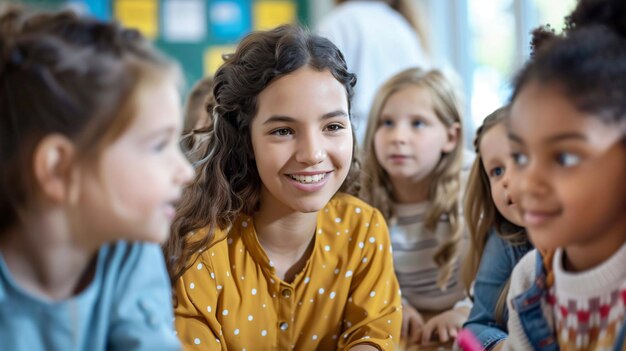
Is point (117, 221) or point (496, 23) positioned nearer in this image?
point (117, 221)

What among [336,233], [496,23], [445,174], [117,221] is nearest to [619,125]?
[117,221]

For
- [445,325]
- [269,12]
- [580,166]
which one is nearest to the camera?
[580,166]

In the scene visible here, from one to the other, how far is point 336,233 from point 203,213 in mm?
267

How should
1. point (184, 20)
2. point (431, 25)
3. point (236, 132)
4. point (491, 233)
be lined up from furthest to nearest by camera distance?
point (184, 20) → point (431, 25) → point (491, 233) → point (236, 132)

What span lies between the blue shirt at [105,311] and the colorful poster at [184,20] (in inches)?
146

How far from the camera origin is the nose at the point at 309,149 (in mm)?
1297

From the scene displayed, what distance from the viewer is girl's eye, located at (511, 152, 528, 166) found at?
2.93 ft

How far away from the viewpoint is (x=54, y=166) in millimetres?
869

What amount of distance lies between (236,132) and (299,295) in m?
0.33

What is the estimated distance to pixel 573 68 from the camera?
838 mm

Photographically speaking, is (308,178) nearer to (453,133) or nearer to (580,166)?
(580,166)

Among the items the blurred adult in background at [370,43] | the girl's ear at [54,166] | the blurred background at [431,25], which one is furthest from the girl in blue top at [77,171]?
the blurred adult in background at [370,43]

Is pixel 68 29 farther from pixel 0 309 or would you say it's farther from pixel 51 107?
pixel 0 309

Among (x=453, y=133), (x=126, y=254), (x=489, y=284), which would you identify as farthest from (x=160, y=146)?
(x=453, y=133)
